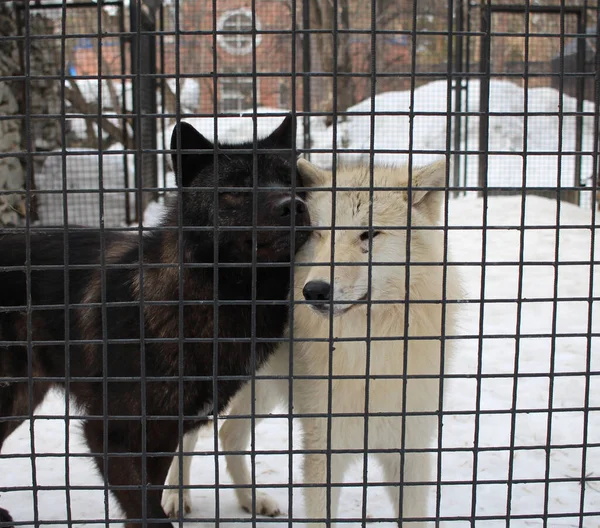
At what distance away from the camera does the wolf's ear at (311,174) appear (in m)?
2.87

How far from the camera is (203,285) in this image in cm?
288

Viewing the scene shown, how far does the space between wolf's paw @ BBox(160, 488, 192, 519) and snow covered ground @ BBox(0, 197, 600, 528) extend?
0.09m

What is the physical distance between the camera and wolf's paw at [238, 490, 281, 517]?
146 inches

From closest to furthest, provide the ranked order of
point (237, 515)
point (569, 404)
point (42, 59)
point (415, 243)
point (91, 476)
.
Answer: point (415, 243) < point (237, 515) < point (91, 476) < point (569, 404) < point (42, 59)

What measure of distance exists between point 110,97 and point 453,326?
1029cm

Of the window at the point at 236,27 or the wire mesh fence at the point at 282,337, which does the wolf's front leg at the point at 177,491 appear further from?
the window at the point at 236,27

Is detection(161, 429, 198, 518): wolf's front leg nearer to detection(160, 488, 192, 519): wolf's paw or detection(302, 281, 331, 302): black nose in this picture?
detection(160, 488, 192, 519): wolf's paw

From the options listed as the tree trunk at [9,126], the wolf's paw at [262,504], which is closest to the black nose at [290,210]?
the wolf's paw at [262,504]

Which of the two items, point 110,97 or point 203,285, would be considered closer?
point 203,285

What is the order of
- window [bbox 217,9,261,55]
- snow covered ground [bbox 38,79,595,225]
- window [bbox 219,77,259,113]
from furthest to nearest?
window [bbox 219,77,259,113] < window [bbox 217,9,261,55] < snow covered ground [bbox 38,79,595,225]

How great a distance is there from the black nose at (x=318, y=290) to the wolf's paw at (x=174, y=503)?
1949 millimetres

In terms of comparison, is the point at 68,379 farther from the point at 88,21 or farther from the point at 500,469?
the point at 88,21

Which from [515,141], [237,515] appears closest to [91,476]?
[237,515]

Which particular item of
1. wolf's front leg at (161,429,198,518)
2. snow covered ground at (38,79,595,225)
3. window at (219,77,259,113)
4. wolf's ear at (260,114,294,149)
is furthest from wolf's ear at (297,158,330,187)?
window at (219,77,259,113)
